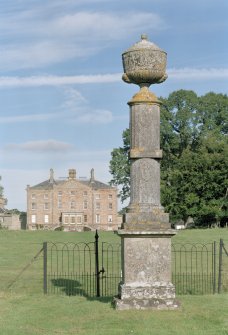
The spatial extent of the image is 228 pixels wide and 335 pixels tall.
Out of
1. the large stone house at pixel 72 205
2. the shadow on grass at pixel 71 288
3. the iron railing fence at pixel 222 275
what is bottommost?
the shadow on grass at pixel 71 288

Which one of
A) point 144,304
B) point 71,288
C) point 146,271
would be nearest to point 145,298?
point 144,304

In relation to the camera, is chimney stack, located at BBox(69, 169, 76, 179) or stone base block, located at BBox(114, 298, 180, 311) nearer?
stone base block, located at BBox(114, 298, 180, 311)

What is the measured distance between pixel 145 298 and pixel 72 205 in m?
102

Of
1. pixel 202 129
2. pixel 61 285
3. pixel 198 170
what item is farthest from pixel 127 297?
pixel 202 129

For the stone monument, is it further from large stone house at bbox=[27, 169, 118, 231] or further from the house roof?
the house roof

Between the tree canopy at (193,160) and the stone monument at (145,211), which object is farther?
the tree canopy at (193,160)

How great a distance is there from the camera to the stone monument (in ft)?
36.9

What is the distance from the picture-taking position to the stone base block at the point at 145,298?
11172mm

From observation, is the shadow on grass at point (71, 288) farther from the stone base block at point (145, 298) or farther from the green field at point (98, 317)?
the stone base block at point (145, 298)

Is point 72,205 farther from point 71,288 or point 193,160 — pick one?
point 71,288

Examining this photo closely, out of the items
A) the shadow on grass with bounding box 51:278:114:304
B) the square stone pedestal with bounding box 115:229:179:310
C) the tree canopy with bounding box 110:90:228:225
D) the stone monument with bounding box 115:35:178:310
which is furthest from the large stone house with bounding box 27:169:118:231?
the square stone pedestal with bounding box 115:229:179:310

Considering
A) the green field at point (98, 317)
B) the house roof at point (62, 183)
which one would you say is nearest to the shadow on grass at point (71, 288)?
the green field at point (98, 317)

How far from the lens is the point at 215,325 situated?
10.1m

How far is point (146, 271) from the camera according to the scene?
37.2 feet
